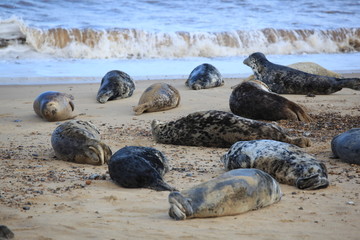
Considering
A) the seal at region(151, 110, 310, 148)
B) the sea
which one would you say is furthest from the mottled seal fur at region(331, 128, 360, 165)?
the sea

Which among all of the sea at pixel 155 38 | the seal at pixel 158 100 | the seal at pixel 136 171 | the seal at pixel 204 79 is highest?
the sea at pixel 155 38

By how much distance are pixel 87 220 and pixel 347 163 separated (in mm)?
2890

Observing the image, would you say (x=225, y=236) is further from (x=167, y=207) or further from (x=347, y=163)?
(x=347, y=163)

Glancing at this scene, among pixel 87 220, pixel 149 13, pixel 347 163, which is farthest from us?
pixel 149 13

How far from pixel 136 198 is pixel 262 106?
3.69 m

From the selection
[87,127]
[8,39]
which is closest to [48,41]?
[8,39]

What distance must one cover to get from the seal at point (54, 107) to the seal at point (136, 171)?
3154 millimetres

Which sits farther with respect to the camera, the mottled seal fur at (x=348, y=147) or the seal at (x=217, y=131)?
the seal at (x=217, y=131)

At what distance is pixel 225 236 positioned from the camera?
3455 mm

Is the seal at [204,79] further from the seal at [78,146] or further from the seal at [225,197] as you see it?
the seal at [225,197]

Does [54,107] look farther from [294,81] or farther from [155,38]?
[155,38]

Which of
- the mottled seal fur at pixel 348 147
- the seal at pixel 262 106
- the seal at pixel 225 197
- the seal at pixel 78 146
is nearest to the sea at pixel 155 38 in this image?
the seal at pixel 262 106

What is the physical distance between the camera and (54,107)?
783cm

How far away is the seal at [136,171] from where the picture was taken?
15.3 ft
